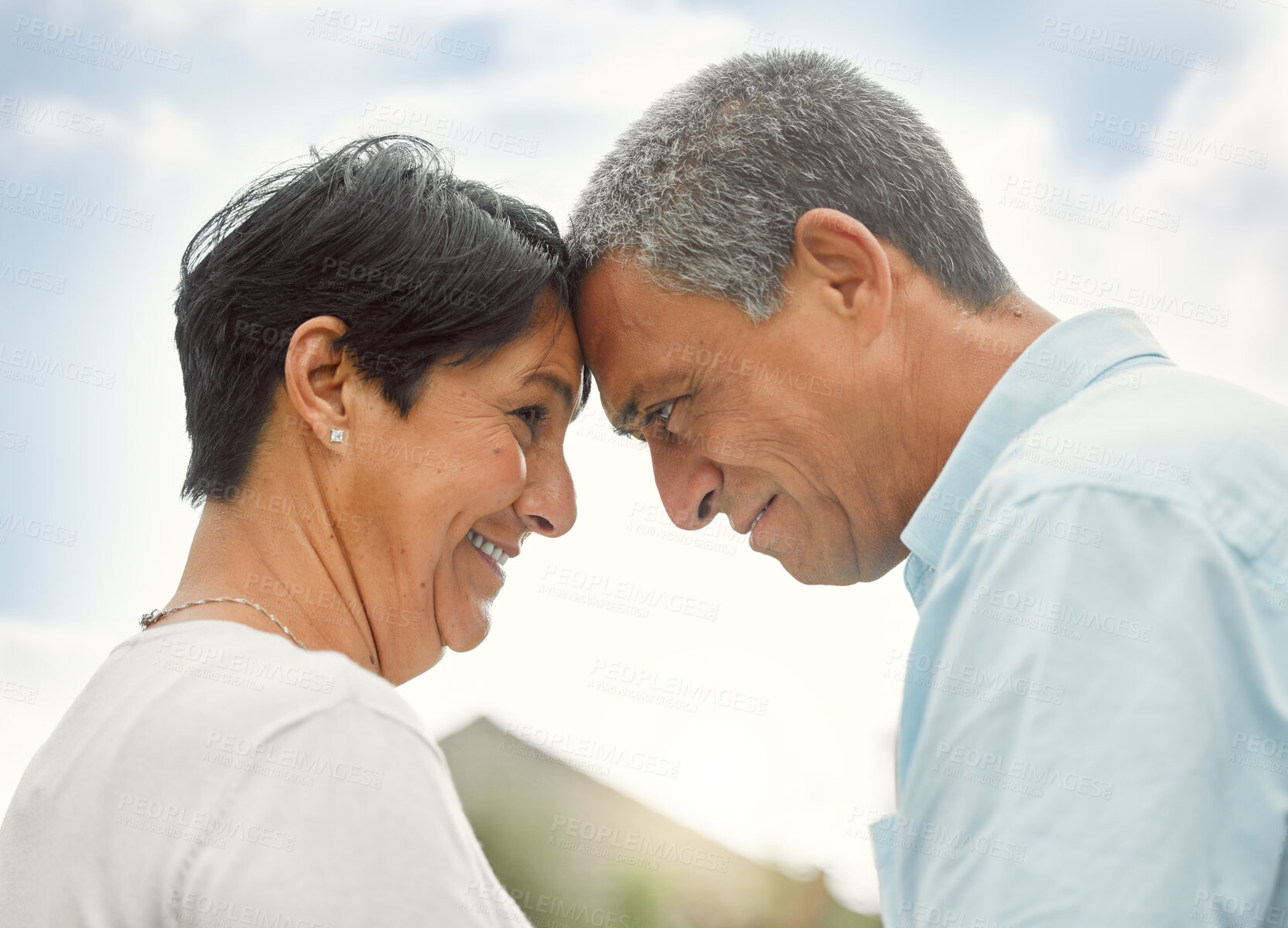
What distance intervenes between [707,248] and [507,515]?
823mm

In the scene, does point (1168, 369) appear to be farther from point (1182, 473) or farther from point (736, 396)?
point (736, 396)

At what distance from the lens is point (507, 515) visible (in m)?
2.59

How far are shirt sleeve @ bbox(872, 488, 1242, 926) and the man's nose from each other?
1310mm

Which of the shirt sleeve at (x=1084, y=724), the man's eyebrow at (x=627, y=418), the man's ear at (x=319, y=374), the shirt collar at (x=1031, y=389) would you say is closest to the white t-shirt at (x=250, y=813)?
the man's ear at (x=319, y=374)

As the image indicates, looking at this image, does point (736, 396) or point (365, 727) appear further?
point (736, 396)

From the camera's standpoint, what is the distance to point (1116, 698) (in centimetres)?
130

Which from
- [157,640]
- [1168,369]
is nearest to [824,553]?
[1168,369]

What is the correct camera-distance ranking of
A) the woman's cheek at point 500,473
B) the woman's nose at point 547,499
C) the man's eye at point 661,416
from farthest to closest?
the man's eye at point 661,416, the woman's nose at point 547,499, the woman's cheek at point 500,473

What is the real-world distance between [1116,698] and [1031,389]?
2.65 feet

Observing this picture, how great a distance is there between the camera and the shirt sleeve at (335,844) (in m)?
1.39

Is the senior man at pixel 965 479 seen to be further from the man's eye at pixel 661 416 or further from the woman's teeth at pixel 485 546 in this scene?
the woman's teeth at pixel 485 546

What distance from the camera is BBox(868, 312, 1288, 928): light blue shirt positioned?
1.25 m

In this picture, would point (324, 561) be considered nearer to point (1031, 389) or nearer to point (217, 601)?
Answer: point (217, 601)

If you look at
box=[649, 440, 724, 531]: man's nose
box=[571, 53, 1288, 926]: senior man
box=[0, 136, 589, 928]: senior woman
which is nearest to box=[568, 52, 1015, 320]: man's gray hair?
box=[571, 53, 1288, 926]: senior man
